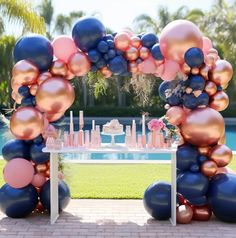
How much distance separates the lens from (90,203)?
686cm

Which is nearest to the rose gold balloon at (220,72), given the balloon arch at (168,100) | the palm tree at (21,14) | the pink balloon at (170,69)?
the balloon arch at (168,100)

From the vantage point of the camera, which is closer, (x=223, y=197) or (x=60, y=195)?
(x=223, y=197)

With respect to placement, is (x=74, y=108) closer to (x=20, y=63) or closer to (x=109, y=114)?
(x=109, y=114)

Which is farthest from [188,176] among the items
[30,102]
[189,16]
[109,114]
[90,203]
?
[189,16]

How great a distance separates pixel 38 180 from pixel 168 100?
2.05 metres

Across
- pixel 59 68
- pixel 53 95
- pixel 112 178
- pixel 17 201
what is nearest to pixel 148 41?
pixel 59 68

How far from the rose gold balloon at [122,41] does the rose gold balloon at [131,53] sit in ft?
0.19

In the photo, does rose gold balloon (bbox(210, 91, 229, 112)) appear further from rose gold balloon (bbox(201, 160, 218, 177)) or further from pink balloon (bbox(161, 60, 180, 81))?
rose gold balloon (bbox(201, 160, 218, 177))

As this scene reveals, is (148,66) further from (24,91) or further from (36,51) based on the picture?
(24,91)

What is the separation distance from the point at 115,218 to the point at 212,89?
6.98ft

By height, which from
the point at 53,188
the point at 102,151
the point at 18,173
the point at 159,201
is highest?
the point at 102,151

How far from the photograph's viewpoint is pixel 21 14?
10.9 m

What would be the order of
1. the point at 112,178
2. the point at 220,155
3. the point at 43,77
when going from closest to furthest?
the point at 220,155 → the point at 43,77 → the point at 112,178

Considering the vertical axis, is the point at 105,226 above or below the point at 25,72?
below
